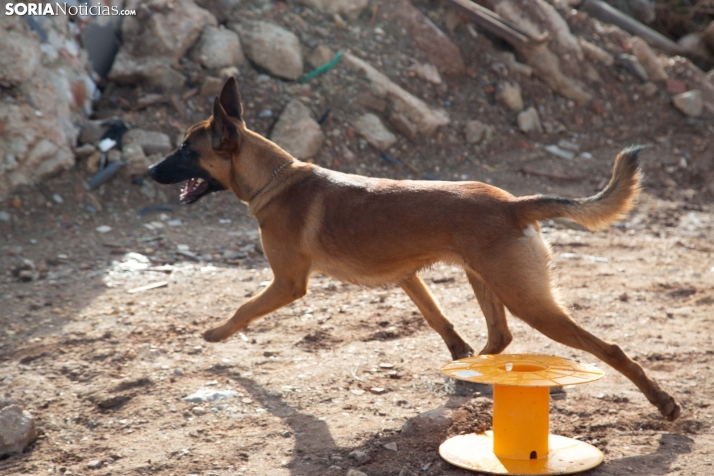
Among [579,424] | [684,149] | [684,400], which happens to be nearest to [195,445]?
[579,424]

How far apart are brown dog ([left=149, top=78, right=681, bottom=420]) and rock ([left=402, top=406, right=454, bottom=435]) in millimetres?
714

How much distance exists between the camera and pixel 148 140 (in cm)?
850

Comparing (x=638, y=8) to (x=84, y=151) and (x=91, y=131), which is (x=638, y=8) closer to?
(x=91, y=131)

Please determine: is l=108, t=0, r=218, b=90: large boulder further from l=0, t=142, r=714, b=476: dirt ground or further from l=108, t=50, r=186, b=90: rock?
Answer: l=0, t=142, r=714, b=476: dirt ground

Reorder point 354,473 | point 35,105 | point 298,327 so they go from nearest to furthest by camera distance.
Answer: point 354,473
point 298,327
point 35,105

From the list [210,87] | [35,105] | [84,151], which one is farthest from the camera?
[210,87]

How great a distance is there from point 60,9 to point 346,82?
12.8 ft

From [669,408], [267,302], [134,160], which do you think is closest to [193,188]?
[267,302]

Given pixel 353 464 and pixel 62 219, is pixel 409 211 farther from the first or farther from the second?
pixel 62 219

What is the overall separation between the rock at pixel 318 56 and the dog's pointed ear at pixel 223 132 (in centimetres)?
536

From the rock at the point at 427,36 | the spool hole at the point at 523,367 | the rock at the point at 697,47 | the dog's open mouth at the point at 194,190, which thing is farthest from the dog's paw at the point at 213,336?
the rock at the point at 697,47

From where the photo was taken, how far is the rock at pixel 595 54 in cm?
1212

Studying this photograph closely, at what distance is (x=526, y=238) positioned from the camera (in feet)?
13.2

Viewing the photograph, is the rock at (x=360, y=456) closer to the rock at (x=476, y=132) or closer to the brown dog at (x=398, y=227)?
the brown dog at (x=398, y=227)
